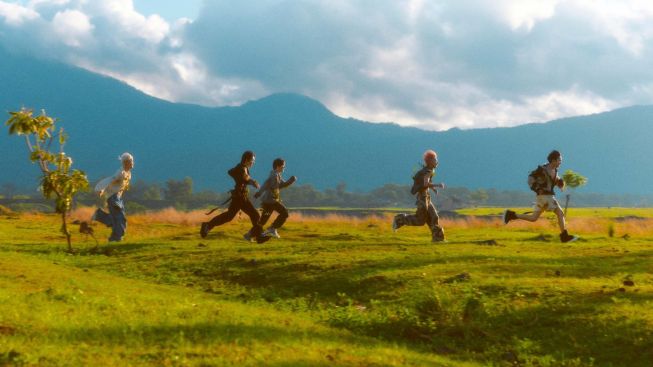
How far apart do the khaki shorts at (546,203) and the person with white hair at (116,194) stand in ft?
40.1

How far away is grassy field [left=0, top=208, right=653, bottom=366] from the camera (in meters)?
6.83

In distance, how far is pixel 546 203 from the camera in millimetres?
18172

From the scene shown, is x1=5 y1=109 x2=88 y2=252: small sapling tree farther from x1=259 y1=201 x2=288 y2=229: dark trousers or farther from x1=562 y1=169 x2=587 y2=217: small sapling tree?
x1=562 y1=169 x2=587 y2=217: small sapling tree

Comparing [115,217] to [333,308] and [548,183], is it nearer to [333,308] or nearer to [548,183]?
[333,308]

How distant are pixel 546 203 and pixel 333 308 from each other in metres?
10.4

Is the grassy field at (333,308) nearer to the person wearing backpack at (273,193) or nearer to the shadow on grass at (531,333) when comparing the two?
the shadow on grass at (531,333)

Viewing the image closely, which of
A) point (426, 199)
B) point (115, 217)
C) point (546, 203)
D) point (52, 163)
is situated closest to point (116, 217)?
point (115, 217)

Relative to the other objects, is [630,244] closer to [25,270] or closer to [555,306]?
[555,306]

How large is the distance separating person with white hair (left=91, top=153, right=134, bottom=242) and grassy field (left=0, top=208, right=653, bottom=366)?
13.0 ft

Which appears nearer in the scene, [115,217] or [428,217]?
[428,217]

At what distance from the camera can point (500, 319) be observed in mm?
9000

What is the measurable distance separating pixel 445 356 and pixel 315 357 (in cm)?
200

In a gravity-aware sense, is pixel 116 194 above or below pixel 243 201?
above

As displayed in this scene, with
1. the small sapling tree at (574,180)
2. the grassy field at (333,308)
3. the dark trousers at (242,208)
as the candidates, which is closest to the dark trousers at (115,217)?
the dark trousers at (242,208)
